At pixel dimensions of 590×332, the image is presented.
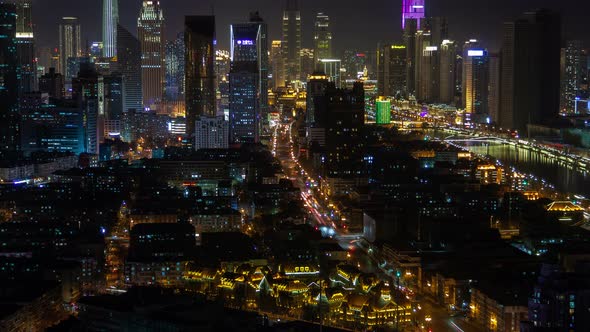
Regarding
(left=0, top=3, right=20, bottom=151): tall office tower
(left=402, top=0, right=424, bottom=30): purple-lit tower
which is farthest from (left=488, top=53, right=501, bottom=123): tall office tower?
(left=0, top=3, right=20, bottom=151): tall office tower

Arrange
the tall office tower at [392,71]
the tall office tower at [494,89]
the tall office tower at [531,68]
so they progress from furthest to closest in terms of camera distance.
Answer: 1. the tall office tower at [392,71]
2. the tall office tower at [494,89]
3. the tall office tower at [531,68]

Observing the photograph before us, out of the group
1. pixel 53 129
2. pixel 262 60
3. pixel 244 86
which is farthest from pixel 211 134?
pixel 262 60

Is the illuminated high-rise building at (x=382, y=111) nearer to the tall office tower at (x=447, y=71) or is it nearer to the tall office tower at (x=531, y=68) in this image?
the tall office tower at (x=531, y=68)

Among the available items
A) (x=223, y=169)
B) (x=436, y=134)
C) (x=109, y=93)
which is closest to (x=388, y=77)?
(x=436, y=134)

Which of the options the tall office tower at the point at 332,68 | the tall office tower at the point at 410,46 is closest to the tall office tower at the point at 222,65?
the tall office tower at the point at 332,68

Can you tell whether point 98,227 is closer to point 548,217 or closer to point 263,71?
point 548,217

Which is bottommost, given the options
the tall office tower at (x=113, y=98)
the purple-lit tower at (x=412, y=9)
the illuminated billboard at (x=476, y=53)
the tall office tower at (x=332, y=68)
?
the tall office tower at (x=113, y=98)

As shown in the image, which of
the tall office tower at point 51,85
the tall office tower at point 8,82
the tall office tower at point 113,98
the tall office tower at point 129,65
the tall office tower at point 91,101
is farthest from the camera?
the tall office tower at point 129,65
